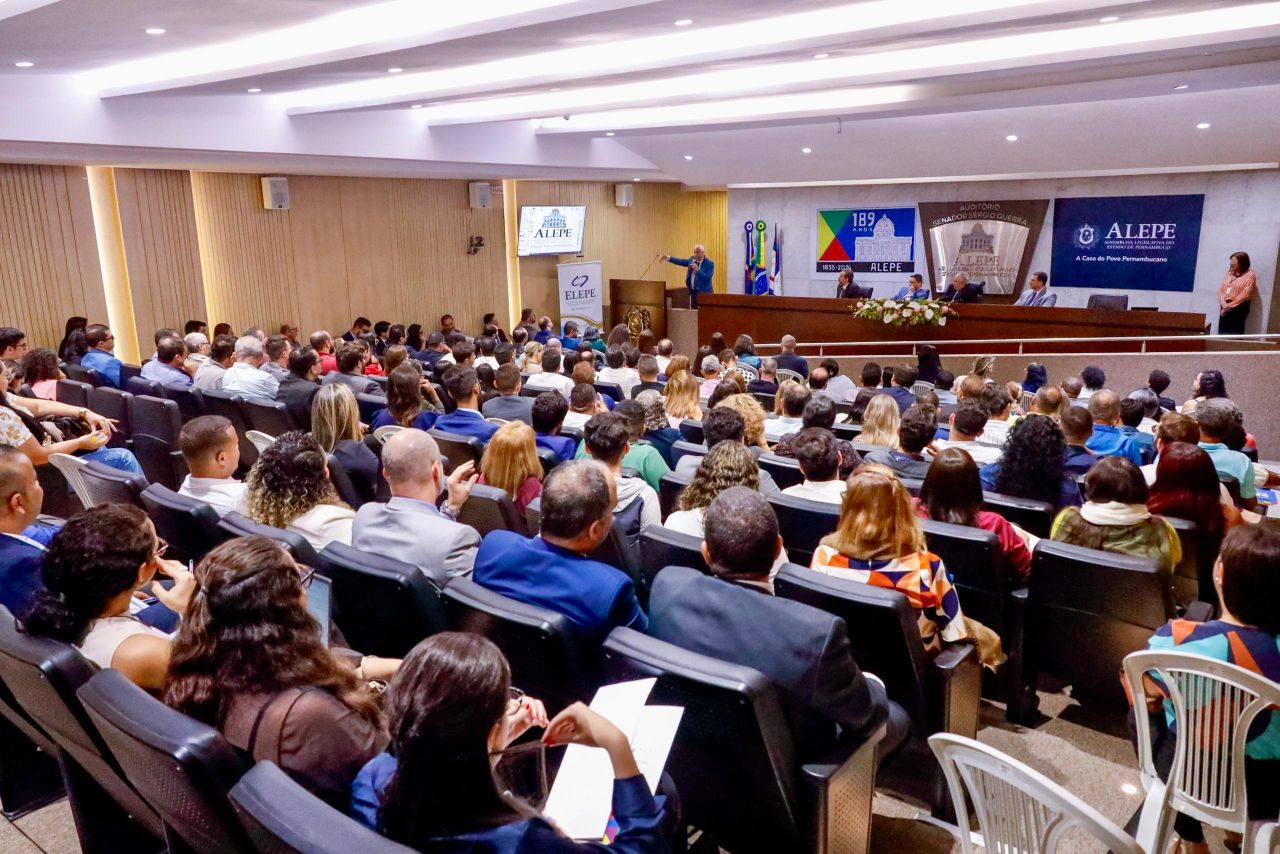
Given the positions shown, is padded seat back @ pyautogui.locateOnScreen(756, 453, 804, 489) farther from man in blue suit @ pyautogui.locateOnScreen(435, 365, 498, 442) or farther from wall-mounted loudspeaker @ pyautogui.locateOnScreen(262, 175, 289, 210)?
wall-mounted loudspeaker @ pyautogui.locateOnScreen(262, 175, 289, 210)

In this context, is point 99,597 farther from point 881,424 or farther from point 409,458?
point 881,424

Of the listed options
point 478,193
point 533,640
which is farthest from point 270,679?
point 478,193

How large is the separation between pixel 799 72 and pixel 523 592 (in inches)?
262

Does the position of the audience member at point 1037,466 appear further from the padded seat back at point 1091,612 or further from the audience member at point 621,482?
the audience member at point 621,482

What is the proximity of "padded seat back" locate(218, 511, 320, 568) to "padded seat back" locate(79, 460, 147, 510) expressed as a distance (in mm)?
822

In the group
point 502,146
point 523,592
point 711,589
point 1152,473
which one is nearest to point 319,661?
point 523,592

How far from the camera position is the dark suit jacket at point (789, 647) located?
199 centimetres

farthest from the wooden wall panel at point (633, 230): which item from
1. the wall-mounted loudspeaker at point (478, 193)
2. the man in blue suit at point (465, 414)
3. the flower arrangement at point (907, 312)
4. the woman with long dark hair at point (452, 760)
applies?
the woman with long dark hair at point (452, 760)

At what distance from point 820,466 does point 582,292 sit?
1166 centimetres

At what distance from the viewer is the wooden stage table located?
32.6 ft

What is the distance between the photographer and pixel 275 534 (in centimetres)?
277

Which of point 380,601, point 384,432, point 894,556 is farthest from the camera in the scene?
point 384,432

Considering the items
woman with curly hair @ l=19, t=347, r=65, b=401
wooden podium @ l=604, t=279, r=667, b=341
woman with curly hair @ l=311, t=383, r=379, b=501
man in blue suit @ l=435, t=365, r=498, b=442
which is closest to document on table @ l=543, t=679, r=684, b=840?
woman with curly hair @ l=311, t=383, r=379, b=501

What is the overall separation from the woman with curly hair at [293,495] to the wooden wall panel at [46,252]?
24.9ft
